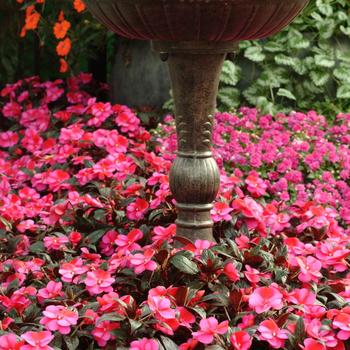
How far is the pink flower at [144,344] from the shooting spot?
2309 millimetres

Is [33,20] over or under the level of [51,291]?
over

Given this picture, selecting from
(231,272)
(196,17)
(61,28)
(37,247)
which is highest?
(196,17)

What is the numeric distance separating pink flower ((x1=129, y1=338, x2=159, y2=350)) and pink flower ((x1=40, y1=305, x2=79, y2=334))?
213 millimetres

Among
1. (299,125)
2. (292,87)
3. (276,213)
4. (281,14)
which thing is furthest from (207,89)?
(292,87)

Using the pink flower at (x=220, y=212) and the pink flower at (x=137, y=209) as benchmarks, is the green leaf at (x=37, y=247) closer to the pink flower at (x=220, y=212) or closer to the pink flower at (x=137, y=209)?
the pink flower at (x=137, y=209)

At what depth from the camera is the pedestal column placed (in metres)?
2.91

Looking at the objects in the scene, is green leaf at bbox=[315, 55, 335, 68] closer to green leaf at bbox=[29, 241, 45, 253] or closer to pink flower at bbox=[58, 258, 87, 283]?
green leaf at bbox=[29, 241, 45, 253]

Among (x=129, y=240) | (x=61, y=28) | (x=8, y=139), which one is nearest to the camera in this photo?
(x=129, y=240)

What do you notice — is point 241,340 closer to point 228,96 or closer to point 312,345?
point 312,345

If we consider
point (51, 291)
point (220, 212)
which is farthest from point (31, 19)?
point (51, 291)

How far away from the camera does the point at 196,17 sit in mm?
2617

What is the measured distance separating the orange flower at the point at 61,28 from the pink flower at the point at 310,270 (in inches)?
118

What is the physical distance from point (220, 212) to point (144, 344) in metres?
0.99

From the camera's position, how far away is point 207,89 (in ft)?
9.73
